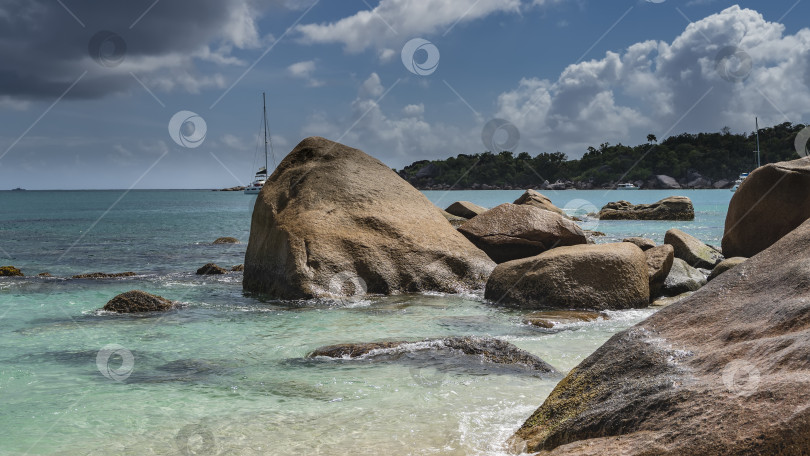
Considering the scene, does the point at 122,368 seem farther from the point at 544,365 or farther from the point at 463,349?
the point at 544,365

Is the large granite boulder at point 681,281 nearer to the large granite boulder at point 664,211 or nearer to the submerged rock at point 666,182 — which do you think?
the large granite boulder at point 664,211

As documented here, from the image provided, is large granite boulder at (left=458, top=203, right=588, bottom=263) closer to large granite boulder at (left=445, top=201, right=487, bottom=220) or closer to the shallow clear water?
the shallow clear water

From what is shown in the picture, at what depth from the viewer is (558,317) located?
8375 millimetres

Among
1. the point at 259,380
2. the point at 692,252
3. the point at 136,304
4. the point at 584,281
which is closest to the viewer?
the point at 259,380

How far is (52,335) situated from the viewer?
8305 millimetres

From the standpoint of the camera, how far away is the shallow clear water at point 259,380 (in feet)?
14.8

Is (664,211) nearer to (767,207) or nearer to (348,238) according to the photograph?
(767,207)

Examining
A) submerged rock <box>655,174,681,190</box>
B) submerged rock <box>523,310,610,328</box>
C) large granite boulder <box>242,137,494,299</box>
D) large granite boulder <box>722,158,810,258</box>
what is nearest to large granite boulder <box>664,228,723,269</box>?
large granite boulder <box>722,158,810,258</box>

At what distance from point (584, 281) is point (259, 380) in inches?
206

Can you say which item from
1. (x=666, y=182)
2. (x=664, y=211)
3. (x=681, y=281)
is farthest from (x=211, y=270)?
(x=666, y=182)

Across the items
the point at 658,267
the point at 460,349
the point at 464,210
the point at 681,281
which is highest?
the point at 464,210

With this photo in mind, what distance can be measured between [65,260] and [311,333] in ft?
50.3

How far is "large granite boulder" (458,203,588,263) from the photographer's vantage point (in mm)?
12320

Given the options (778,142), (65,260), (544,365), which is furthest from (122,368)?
(778,142)
